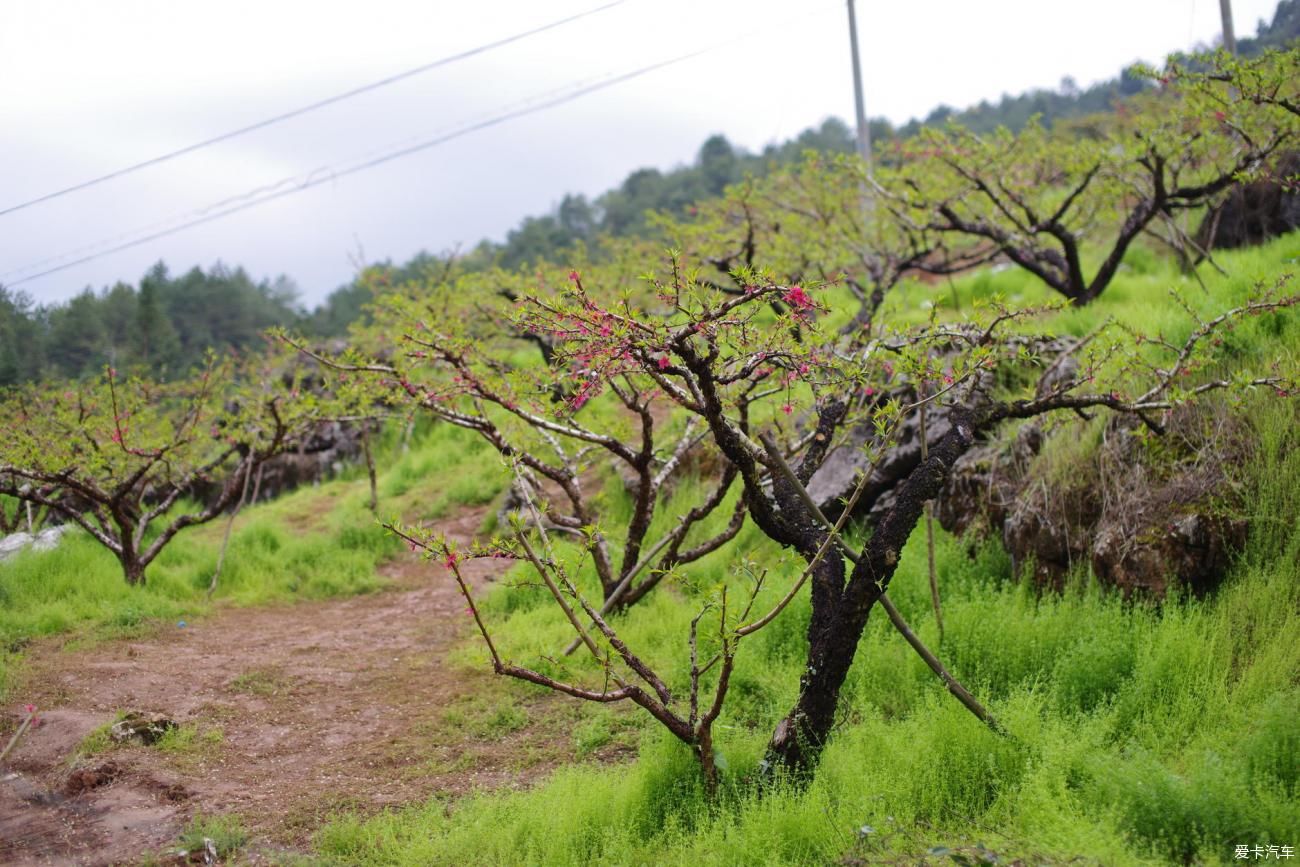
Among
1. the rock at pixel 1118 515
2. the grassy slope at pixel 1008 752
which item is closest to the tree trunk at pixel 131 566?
the grassy slope at pixel 1008 752

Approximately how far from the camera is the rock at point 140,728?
5375mm

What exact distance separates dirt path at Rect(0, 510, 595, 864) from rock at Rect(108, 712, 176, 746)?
0.31 feet

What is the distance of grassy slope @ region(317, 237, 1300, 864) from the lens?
11.5 feet

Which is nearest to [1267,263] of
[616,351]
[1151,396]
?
[1151,396]

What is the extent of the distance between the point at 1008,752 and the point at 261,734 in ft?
14.6

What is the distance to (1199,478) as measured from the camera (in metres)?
5.47

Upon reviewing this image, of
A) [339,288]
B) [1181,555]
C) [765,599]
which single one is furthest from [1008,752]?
[339,288]

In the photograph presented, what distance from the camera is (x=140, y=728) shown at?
546cm

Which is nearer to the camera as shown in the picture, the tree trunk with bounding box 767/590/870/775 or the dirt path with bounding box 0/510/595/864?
the tree trunk with bounding box 767/590/870/775

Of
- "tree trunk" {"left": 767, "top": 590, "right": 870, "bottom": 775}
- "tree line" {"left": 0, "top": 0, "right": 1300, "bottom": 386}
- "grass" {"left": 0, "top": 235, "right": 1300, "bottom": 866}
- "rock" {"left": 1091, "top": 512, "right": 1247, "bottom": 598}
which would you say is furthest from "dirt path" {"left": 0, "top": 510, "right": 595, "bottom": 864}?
"tree line" {"left": 0, "top": 0, "right": 1300, "bottom": 386}

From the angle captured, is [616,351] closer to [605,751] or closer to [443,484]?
[605,751]

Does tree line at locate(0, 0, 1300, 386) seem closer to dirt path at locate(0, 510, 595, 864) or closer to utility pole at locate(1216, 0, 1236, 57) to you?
utility pole at locate(1216, 0, 1236, 57)

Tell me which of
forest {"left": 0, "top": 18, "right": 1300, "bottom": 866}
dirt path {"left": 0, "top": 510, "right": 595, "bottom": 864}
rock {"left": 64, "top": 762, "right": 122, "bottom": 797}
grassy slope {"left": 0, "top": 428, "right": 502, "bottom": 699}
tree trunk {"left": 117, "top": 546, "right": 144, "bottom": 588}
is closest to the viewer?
forest {"left": 0, "top": 18, "right": 1300, "bottom": 866}

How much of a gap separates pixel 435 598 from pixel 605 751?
151 inches
